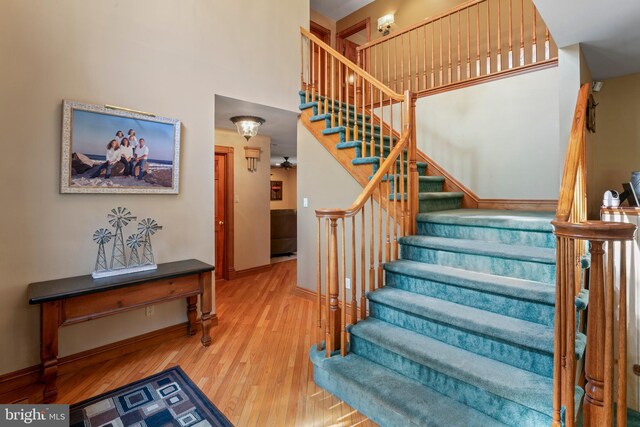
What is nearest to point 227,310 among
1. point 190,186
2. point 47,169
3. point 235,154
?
point 190,186

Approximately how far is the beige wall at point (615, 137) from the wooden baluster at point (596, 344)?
247cm

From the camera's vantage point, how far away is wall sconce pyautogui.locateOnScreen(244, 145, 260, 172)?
5172 millimetres

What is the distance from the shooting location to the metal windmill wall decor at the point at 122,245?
96.7 inches

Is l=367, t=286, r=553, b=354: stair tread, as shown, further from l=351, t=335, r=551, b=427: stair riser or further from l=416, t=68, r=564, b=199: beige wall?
l=416, t=68, r=564, b=199: beige wall

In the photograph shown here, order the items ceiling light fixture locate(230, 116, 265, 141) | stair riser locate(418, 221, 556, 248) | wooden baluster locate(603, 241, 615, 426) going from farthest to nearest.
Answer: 1. ceiling light fixture locate(230, 116, 265, 141)
2. stair riser locate(418, 221, 556, 248)
3. wooden baluster locate(603, 241, 615, 426)

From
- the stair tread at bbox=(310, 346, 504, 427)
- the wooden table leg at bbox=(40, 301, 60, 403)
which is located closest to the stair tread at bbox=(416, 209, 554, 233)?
the stair tread at bbox=(310, 346, 504, 427)

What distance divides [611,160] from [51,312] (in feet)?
16.7

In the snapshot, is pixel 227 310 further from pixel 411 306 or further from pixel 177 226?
pixel 411 306

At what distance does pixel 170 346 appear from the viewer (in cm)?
283

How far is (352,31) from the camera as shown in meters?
6.32

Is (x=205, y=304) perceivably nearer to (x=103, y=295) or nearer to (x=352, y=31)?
(x=103, y=295)

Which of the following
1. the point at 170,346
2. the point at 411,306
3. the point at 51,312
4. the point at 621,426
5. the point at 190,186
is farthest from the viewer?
the point at 190,186

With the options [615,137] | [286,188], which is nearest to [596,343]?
[615,137]
